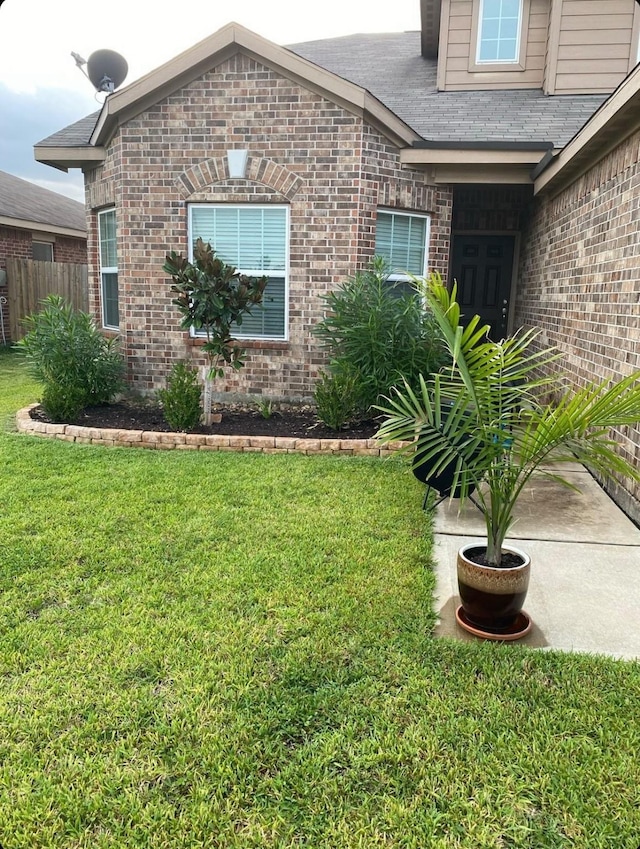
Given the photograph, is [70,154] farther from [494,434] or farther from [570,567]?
[570,567]

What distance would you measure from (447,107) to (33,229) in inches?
452

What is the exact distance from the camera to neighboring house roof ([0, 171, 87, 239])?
15242mm

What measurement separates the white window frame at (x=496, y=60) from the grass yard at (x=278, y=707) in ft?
26.9

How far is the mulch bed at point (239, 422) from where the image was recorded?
6.68 m

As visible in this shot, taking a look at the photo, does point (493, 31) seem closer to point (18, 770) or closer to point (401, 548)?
point (401, 548)

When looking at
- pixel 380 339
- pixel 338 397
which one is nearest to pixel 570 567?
pixel 338 397

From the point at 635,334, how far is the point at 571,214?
8.70ft

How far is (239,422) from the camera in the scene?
7125 mm

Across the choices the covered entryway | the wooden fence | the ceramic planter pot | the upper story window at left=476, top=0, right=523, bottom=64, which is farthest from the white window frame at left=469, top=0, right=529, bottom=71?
the wooden fence

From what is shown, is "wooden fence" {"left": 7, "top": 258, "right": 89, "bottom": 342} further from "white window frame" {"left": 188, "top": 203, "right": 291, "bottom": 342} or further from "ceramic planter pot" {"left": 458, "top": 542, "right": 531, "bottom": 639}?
"ceramic planter pot" {"left": 458, "top": 542, "right": 531, "bottom": 639}

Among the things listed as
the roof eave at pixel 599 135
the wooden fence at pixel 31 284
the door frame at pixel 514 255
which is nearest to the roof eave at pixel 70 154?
the door frame at pixel 514 255

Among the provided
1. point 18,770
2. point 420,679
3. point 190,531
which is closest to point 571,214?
point 190,531

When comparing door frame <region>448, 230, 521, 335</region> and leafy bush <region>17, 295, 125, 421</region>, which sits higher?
door frame <region>448, 230, 521, 335</region>

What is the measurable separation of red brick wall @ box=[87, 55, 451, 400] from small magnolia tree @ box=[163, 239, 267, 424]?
3.52ft
